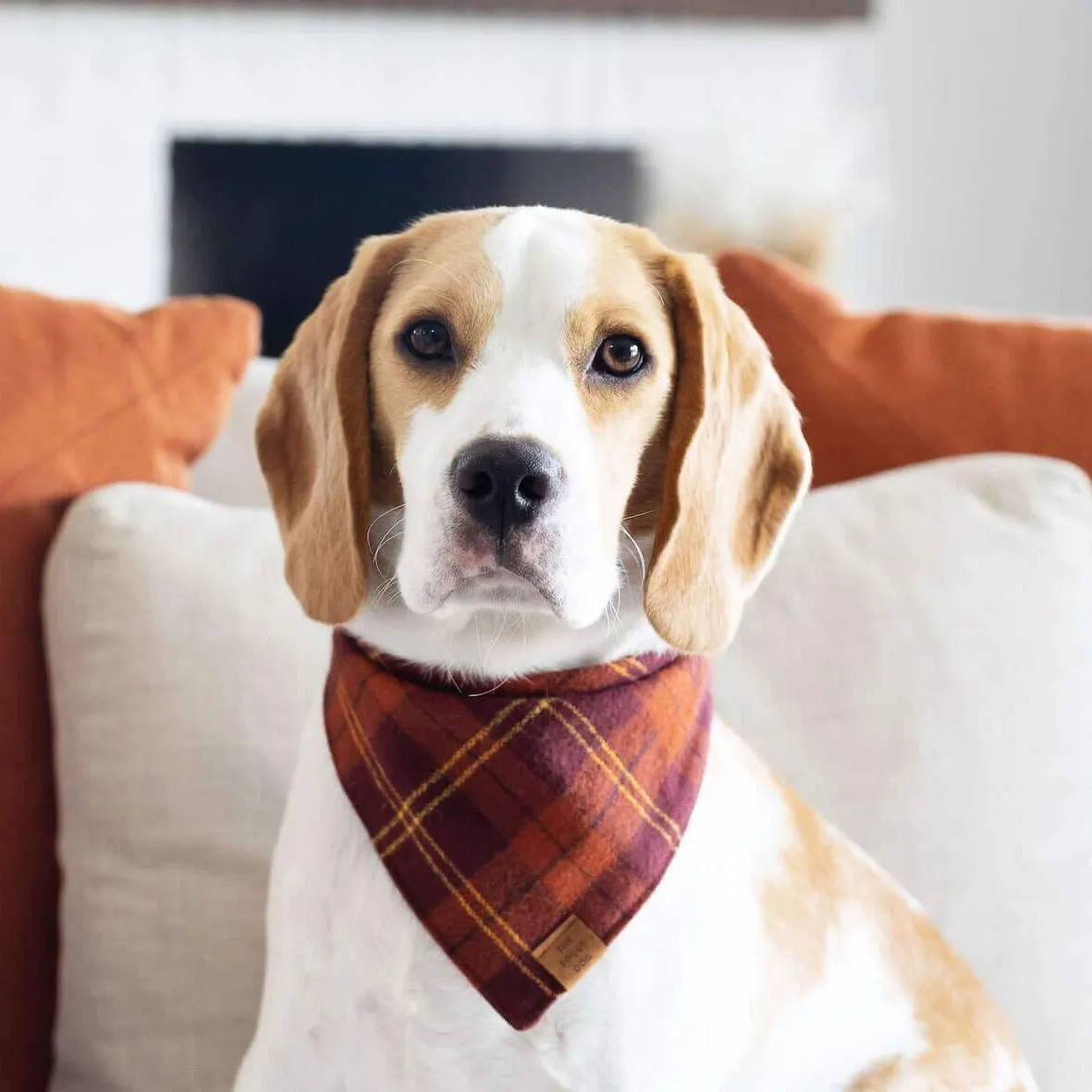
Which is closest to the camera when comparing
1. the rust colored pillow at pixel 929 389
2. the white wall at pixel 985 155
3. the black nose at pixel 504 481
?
the black nose at pixel 504 481

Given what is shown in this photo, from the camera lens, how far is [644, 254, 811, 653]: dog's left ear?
2.85 feet

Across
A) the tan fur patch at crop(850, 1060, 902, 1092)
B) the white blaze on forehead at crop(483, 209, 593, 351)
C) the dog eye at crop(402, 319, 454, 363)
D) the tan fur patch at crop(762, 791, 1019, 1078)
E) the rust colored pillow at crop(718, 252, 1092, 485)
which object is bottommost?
the tan fur patch at crop(850, 1060, 902, 1092)

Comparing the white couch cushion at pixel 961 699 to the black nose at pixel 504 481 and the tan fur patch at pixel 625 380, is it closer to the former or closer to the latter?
the tan fur patch at pixel 625 380

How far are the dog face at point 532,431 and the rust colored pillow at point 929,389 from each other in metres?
0.43

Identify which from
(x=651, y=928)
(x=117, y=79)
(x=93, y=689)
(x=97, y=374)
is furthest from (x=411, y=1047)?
(x=117, y=79)

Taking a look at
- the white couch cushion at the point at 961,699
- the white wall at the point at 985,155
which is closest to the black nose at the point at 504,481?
the white couch cushion at the point at 961,699

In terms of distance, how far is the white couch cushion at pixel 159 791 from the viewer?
1066 millimetres

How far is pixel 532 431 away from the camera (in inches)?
30.7

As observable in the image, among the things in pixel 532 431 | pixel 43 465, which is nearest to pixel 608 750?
pixel 532 431

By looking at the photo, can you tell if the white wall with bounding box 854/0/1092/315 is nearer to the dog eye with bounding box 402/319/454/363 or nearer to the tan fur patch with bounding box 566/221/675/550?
the tan fur patch with bounding box 566/221/675/550

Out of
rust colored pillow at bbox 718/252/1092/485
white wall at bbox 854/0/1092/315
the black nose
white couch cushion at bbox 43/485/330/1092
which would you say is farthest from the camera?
A: white wall at bbox 854/0/1092/315

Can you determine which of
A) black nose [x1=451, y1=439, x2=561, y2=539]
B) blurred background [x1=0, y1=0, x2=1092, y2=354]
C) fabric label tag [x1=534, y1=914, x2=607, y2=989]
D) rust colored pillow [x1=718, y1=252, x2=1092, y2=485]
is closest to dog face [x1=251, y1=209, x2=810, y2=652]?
black nose [x1=451, y1=439, x2=561, y2=539]

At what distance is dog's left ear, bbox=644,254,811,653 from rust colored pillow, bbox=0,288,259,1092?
60 cm

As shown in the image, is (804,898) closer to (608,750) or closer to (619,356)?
(608,750)
